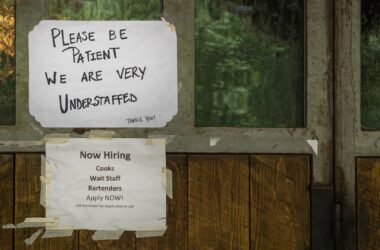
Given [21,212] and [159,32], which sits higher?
[159,32]

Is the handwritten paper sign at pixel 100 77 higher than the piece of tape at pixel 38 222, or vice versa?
the handwritten paper sign at pixel 100 77

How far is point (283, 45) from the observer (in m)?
2.50

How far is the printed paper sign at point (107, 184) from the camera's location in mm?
2439

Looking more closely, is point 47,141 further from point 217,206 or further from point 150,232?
point 217,206

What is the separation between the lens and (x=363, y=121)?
2.49 m

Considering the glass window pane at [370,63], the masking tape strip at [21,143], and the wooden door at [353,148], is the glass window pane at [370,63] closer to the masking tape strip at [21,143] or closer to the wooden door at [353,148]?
the wooden door at [353,148]

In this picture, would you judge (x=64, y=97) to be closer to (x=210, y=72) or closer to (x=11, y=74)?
(x=11, y=74)

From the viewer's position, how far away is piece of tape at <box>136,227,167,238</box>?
245cm

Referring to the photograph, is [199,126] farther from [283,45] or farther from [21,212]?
[21,212]

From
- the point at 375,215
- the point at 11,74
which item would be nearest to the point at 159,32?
the point at 11,74

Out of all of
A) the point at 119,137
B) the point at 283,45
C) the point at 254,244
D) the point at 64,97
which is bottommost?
the point at 254,244

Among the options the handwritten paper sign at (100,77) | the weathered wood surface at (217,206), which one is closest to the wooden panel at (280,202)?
the weathered wood surface at (217,206)

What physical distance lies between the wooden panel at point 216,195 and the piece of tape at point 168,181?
72 mm

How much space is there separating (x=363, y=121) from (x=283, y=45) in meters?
0.42
